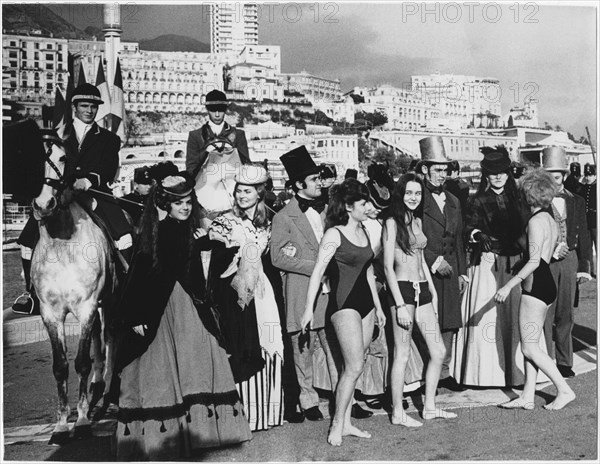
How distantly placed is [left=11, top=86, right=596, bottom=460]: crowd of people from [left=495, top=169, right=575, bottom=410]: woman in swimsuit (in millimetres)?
13

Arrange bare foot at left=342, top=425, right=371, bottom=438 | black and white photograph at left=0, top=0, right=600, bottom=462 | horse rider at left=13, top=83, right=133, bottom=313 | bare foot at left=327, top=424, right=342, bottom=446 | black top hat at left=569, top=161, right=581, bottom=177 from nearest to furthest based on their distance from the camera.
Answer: black and white photograph at left=0, top=0, right=600, bottom=462 < bare foot at left=327, top=424, right=342, bottom=446 < bare foot at left=342, top=425, right=371, bottom=438 < horse rider at left=13, top=83, right=133, bottom=313 < black top hat at left=569, top=161, right=581, bottom=177

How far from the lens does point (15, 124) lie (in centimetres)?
777

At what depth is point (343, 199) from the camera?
6.96m

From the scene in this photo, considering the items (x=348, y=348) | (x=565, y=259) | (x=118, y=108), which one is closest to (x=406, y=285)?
(x=348, y=348)

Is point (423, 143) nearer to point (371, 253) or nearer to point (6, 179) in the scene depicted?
point (371, 253)

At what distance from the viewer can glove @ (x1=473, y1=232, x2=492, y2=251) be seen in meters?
8.56

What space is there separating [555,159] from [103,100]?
15.7 feet

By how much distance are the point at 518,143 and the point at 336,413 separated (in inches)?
160

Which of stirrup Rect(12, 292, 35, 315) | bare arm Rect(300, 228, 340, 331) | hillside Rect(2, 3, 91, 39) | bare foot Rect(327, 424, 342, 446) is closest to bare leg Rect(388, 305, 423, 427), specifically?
bare foot Rect(327, 424, 342, 446)

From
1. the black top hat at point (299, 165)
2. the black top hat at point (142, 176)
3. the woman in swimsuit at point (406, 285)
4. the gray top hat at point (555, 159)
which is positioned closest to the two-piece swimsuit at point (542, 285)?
the woman in swimsuit at point (406, 285)

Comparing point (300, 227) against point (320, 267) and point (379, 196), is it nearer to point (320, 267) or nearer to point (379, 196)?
point (379, 196)

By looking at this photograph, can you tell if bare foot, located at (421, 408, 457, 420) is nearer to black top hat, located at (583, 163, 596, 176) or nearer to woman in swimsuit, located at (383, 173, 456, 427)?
woman in swimsuit, located at (383, 173, 456, 427)

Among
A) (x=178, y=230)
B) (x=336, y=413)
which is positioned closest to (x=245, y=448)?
(x=336, y=413)

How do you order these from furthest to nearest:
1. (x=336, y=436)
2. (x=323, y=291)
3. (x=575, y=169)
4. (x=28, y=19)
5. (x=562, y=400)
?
(x=575, y=169), (x=28, y=19), (x=562, y=400), (x=323, y=291), (x=336, y=436)
